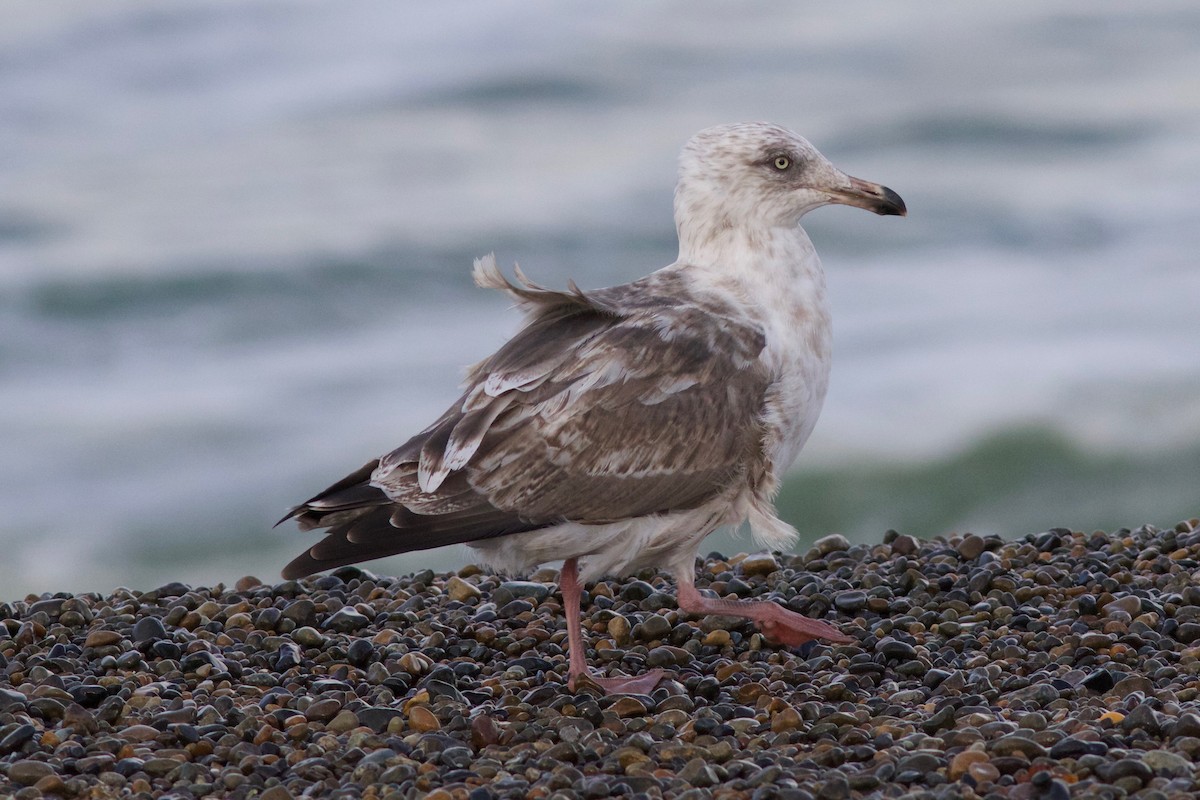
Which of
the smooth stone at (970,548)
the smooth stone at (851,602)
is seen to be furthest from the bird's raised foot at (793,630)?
the smooth stone at (970,548)

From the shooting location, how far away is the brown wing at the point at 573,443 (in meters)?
6.08

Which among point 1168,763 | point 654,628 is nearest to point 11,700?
point 654,628

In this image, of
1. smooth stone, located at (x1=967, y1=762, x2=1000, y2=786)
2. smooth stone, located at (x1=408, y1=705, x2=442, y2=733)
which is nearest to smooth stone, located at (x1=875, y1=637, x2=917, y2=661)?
smooth stone, located at (x1=967, y1=762, x2=1000, y2=786)

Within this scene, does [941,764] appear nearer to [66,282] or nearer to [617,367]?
[617,367]

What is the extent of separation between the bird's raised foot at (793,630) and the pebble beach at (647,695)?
54 millimetres

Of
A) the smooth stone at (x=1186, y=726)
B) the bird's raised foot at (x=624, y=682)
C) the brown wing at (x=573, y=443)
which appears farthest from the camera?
the brown wing at (x=573, y=443)

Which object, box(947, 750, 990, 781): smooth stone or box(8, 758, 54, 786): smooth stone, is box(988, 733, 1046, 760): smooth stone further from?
box(8, 758, 54, 786): smooth stone

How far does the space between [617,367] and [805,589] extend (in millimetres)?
1663

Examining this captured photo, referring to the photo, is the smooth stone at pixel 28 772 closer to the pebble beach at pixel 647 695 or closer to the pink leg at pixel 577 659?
the pebble beach at pixel 647 695

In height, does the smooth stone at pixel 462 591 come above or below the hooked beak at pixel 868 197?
below

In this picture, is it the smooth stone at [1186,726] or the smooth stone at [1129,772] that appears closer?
the smooth stone at [1129,772]

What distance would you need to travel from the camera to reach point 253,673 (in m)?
6.24

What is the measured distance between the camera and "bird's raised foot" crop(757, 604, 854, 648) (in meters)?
6.45

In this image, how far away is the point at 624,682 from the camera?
6.04m
